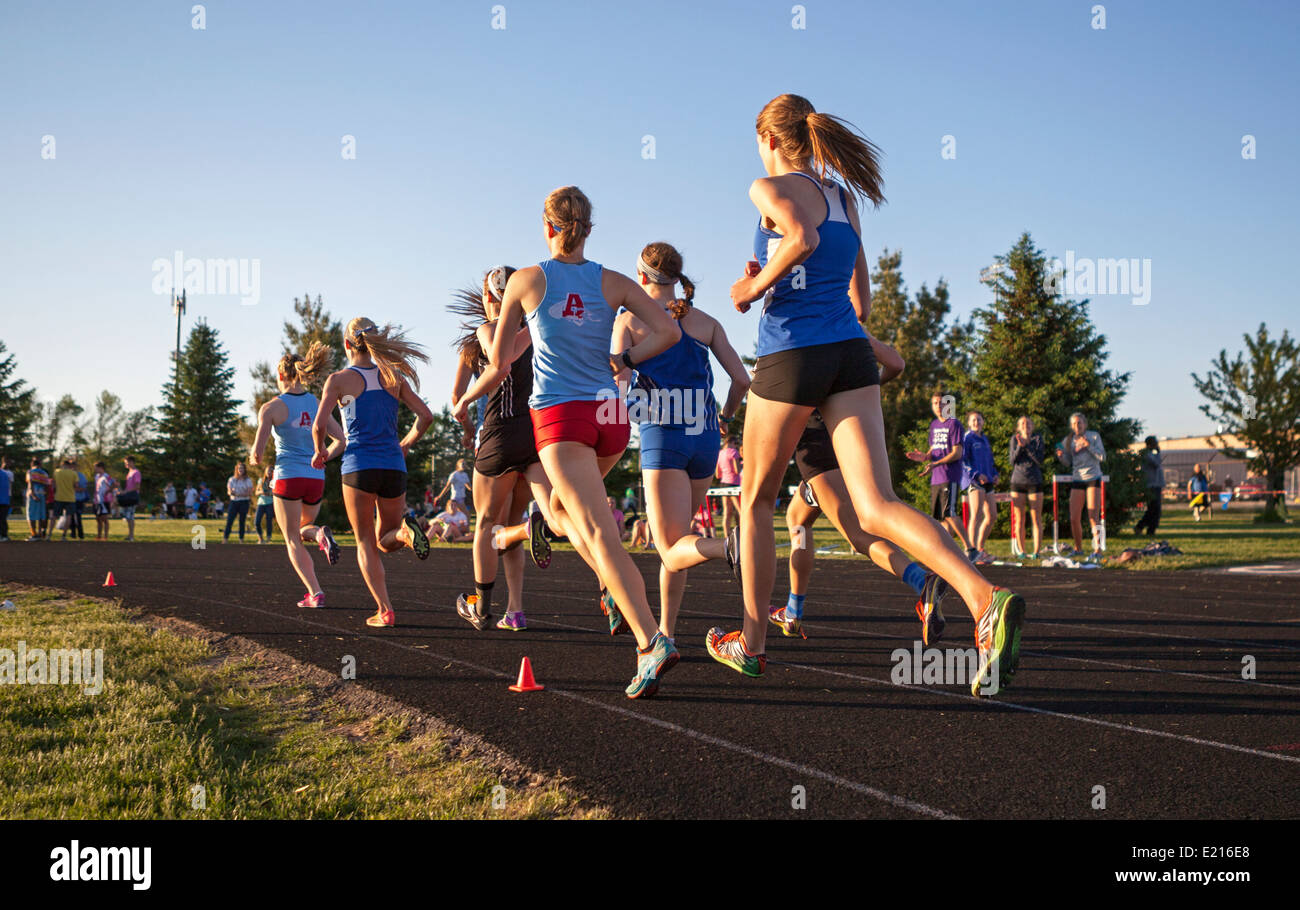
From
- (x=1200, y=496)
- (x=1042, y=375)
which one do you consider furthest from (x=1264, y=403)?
(x=1042, y=375)

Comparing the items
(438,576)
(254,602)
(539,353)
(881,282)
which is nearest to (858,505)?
(539,353)

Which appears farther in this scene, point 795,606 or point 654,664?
point 795,606

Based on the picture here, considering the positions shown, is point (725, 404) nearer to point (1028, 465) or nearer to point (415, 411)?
point (415, 411)

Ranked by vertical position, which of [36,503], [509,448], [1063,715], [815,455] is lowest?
[1063,715]

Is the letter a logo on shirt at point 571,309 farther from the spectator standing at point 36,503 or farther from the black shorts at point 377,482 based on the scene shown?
the spectator standing at point 36,503

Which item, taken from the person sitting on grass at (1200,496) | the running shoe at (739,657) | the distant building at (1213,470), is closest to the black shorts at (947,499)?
the running shoe at (739,657)

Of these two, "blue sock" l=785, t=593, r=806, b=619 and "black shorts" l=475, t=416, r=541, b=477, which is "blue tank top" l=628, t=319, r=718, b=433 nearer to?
"black shorts" l=475, t=416, r=541, b=477

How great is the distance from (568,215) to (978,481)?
376 inches

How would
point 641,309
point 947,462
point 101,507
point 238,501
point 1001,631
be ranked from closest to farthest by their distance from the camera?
1. point 1001,631
2. point 641,309
3. point 947,462
4. point 238,501
5. point 101,507

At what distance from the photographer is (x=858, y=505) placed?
4.04 m

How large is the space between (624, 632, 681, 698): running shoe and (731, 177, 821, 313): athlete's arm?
5.36 ft

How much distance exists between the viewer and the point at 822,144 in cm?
435

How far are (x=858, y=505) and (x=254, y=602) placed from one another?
718 cm
